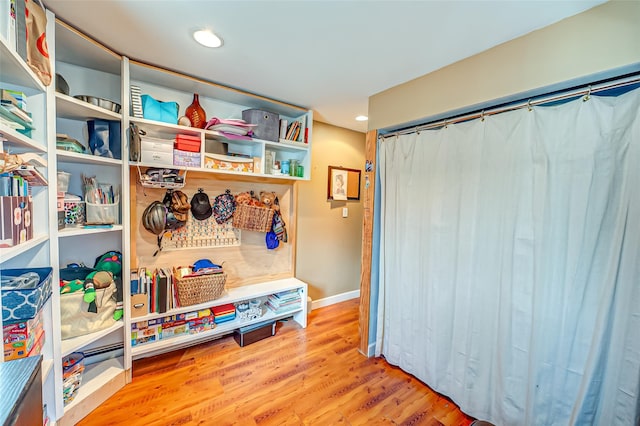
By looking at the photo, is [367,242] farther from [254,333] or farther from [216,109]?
[216,109]

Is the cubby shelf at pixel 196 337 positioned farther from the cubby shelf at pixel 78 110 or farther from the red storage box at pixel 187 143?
the cubby shelf at pixel 78 110

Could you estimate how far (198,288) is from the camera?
6.86 ft

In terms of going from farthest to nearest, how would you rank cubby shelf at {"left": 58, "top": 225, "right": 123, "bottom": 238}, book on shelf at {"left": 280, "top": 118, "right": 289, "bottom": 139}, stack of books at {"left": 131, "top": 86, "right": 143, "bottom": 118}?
book on shelf at {"left": 280, "top": 118, "right": 289, "bottom": 139} < stack of books at {"left": 131, "top": 86, "right": 143, "bottom": 118} < cubby shelf at {"left": 58, "top": 225, "right": 123, "bottom": 238}

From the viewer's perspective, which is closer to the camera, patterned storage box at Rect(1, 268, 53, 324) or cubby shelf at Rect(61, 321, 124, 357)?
patterned storage box at Rect(1, 268, 53, 324)

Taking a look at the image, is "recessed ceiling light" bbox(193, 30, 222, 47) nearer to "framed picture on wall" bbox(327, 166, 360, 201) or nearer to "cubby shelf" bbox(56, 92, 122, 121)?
"cubby shelf" bbox(56, 92, 122, 121)

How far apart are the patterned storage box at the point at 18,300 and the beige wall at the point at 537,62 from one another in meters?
2.37

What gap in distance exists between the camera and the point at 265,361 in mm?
2164

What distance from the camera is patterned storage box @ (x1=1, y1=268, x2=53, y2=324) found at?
1.08 meters

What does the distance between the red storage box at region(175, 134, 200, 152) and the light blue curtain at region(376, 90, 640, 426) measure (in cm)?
163

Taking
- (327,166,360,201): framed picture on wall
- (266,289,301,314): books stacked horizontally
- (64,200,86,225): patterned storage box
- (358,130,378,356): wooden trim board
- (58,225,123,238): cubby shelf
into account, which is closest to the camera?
(58,225,123,238): cubby shelf

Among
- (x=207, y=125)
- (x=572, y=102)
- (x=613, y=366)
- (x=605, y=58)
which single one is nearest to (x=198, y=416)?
(x=207, y=125)

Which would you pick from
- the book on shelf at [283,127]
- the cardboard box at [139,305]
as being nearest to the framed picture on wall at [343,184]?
the book on shelf at [283,127]

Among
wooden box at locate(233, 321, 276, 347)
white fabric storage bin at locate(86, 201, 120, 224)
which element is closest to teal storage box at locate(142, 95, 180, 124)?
white fabric storage bin at locate(86, 201, 120, 224)

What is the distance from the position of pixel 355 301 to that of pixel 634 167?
2960mm
